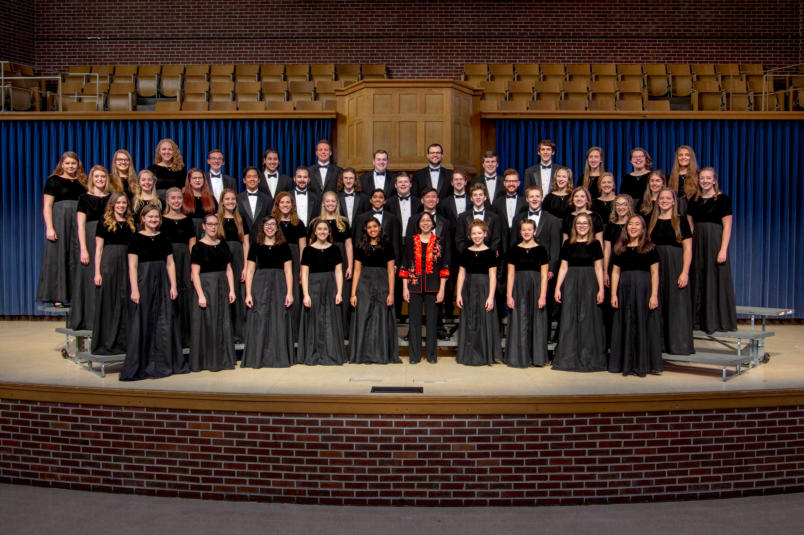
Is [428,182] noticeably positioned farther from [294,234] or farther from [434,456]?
[434,456]

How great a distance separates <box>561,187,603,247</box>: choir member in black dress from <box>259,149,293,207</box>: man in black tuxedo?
225cm

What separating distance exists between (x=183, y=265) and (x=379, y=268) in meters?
1.40

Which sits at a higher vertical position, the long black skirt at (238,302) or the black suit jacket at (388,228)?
the black suit jacket at (388,228)

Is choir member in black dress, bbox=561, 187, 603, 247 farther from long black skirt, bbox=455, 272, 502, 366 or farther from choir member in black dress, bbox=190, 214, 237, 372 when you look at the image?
choir member in black dress, bbox=190, 214, 237, 372

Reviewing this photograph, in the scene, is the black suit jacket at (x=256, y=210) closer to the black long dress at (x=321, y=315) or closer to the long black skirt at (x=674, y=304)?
the black long dress at (x=321, y=315)

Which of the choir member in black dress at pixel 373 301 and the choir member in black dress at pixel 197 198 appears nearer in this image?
the choir member in black dress at pixel 373 301

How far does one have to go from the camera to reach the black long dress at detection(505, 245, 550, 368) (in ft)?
16.8

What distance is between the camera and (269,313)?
16.8ft

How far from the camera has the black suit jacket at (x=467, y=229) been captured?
17.5 feet

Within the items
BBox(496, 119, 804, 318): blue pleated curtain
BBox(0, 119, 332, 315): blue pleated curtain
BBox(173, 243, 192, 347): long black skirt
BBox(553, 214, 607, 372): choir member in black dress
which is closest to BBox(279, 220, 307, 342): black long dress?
BBox(173, 243, 192, 347): long black skirt

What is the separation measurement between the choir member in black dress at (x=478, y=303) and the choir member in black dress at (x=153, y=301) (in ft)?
6.37

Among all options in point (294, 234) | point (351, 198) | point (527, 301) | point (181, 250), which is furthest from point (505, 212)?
point (181, 250)

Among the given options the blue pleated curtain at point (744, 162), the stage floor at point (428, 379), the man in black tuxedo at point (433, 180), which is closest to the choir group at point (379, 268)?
the stage floor at point (428, 379)

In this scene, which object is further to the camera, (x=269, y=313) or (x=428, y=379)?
(x=269, y=313)
